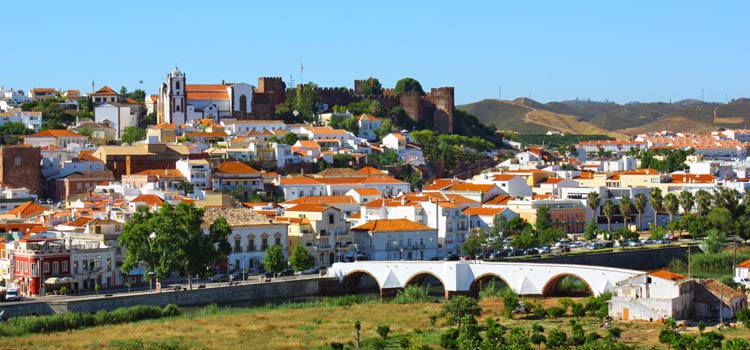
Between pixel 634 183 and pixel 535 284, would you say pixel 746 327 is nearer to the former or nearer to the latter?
pixel 535 284

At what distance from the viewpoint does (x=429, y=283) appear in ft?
194

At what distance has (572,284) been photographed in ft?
182

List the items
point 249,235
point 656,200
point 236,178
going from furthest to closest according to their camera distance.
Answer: point 656,200 < point 236,178 < point 249,235

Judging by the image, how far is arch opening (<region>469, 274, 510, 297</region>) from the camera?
180 feet

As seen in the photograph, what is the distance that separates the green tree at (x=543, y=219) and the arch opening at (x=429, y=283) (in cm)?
1469

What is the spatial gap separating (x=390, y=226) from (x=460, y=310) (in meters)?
18.8

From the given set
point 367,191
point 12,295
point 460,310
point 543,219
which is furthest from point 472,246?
point 12,295

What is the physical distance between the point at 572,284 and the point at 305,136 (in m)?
43.6

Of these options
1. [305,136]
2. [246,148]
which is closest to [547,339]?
[246,148]

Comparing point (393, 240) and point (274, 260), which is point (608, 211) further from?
point (274, 260)

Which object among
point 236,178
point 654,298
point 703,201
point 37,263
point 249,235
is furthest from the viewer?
point 703,201

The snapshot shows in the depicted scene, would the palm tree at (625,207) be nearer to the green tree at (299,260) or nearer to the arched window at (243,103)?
the green tree at (299,260)

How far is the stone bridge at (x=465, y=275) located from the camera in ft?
169

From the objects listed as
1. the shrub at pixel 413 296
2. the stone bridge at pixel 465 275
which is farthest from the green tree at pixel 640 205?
the shrub at pixel 413 296
